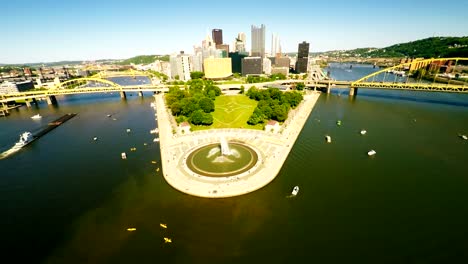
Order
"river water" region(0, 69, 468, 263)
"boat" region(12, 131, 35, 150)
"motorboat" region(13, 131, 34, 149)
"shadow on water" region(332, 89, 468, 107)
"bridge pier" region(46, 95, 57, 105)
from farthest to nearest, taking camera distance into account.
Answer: "bridge pier" region(46, 95, 57, 105), "shadow on water" region(332, 89, 468, 107), "motorboat" region(13, 131, 34, 149), "boat" region(12, 131, 35, 150), "river water" region(0, 69, 468, 263)

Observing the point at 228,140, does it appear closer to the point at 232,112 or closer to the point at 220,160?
the point at 220,160

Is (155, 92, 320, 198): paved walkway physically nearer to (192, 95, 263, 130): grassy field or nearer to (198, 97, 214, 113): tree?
(192, 95, 263, 130): grassy field

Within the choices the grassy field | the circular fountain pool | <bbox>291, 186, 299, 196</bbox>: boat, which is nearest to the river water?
<bbox>291, 186, 299, 196</bbox>: boat

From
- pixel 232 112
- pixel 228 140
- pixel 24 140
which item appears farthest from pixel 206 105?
pixel 24 140

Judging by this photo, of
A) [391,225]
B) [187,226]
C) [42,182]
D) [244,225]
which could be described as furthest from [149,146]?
[391,225]

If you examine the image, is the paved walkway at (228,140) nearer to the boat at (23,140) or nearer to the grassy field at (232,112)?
the grassy field at (232,112)

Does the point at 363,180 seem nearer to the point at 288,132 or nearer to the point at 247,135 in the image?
the point at 288,132

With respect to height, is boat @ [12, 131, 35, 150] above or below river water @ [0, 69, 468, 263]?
above
